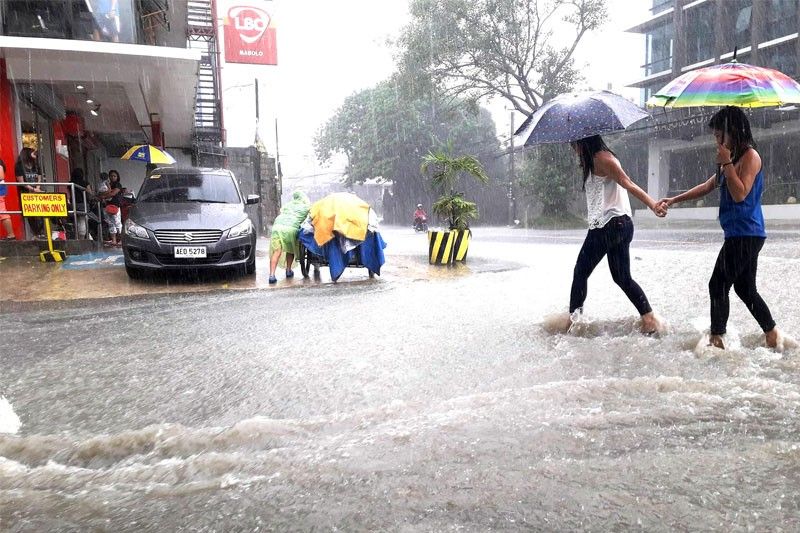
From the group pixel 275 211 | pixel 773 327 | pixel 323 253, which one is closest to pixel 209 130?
pixel 275 211

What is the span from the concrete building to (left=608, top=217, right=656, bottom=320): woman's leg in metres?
21.8

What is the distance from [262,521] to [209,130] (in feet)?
76.9

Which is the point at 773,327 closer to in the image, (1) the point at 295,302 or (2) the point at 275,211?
(1) the point at 295,302

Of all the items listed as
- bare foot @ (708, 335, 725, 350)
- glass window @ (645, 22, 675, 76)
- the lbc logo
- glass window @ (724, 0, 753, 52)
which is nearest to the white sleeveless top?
bare foot @ (708, 335, 725, 350)

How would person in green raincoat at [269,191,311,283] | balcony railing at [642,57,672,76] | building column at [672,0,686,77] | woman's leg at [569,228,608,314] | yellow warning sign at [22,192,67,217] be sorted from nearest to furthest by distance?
1. woman's leg at [569,228,608,314]
2. person in green raincoat at [269,191,311,283]
3. yellow warning sign at [22,192,67,217]
4. building column at [672,0,686,77]
5. balcony railing at [642,57,672,76]

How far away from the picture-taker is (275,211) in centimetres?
2714

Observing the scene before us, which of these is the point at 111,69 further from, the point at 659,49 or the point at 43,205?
the point at 659,49

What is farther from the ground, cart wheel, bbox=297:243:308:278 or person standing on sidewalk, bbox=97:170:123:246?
person standing on sidewalk, bbox=97:170:123:246

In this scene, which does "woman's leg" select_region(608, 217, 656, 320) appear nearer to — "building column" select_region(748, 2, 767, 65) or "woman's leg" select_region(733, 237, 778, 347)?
"woman's leg" select_region(733, 237, 778, 347)

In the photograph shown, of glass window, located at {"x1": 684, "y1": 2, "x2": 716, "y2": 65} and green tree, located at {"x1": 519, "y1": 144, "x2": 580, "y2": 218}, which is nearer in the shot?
green tree, located at {"x1": 519, "y1": 144, "x2": 580, "y2": 218}

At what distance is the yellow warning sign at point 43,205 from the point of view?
10.3 metres

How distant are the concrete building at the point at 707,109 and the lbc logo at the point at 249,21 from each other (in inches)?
631

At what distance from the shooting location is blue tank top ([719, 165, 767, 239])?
12.7 feet

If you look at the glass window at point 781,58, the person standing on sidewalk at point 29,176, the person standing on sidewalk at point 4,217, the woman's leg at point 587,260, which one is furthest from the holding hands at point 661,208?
the glass window at point 781,58
